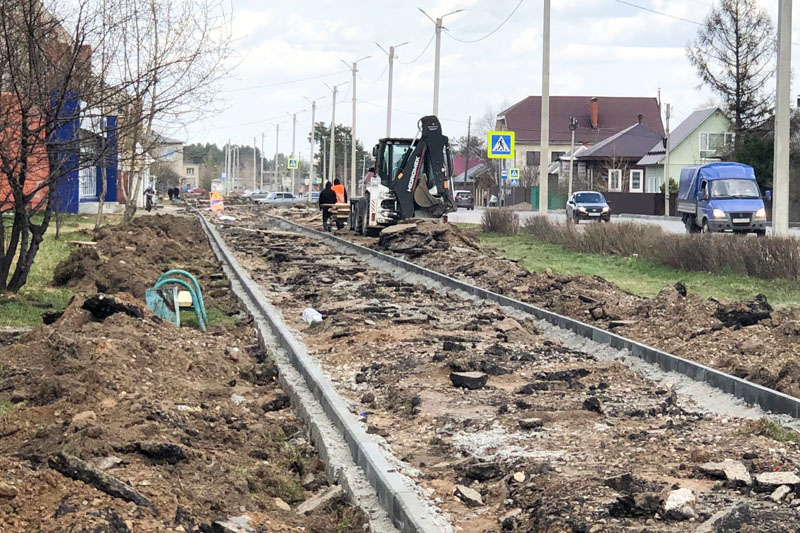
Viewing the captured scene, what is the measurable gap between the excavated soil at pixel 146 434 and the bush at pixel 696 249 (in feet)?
33.5

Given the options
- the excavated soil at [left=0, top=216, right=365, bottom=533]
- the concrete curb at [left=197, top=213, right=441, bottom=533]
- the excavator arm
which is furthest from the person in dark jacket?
the concrete curb at [left=197, top=213, right=441, bottom=533]

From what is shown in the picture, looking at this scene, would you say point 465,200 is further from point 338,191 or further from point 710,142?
point 338,191

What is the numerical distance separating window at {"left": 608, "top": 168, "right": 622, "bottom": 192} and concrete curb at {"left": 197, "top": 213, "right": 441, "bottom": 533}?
266 ft

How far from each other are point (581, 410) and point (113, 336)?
189 inches

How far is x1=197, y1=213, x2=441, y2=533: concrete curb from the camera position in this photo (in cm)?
610

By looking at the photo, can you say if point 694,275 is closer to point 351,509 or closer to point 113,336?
point 113,336

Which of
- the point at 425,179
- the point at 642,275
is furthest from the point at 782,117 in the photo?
the point at 425,179

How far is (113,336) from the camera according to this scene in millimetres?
10938

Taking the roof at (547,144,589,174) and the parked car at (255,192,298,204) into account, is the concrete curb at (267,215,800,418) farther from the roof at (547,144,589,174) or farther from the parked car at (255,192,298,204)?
the roof at (547,144,589,174)

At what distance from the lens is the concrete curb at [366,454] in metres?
6.10

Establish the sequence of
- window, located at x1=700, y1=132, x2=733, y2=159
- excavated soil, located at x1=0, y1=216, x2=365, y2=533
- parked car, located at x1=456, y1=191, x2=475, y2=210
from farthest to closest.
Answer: parked car, located at x1=456, y1=191, x2=475, y2=210, window, located at x1=700, y1=132, x2=733, y2=159, excavated soil, located at x1=0, y1=216, x2=365, y2=533

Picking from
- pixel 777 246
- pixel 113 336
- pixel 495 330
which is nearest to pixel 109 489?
pixel 113 336

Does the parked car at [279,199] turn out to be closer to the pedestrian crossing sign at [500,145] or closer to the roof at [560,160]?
the roof at [560,160]

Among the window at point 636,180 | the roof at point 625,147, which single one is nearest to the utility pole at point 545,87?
the window at point 636,180
